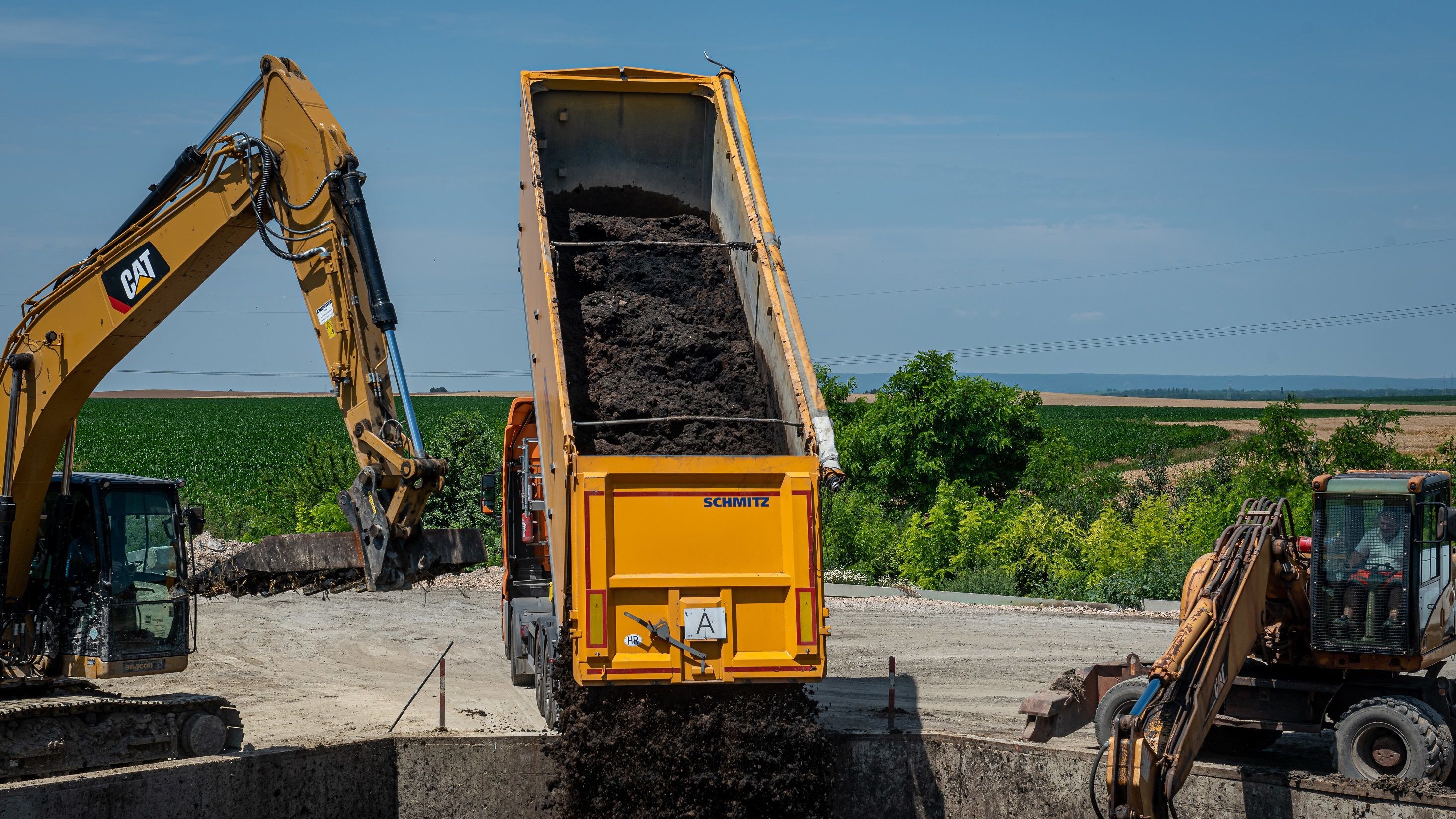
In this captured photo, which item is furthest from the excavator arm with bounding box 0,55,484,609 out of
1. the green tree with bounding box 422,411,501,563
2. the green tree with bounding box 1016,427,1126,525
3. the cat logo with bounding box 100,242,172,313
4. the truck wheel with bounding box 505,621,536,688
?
the green tree with bounding box 1016,427,1126,525

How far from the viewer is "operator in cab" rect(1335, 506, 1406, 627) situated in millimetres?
9734

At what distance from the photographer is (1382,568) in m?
9.82

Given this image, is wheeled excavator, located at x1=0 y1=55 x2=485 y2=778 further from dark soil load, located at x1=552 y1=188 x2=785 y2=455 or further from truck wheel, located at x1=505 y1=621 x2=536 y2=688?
truck wheel, located at x1=505 y1=621 x2=536 y2=688

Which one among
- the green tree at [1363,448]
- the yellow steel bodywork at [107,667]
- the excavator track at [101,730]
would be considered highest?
the green tree at [1363,448]

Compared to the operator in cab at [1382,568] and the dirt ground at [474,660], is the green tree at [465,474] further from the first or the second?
the operator in cab at [1382,568]

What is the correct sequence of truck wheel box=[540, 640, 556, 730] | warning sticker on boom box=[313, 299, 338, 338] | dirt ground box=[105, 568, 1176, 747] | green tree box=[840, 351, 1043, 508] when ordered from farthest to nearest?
green tree box=[840, 351, 1043, 508], dirt ground box=[105, 568, 1176, 747], truck wheel box=[540, 640, 556, 730], warning sticker on boom box=[313, 299, 338, 338]

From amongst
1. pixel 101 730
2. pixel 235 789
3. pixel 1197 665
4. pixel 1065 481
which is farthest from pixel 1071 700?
pixel 1065 481

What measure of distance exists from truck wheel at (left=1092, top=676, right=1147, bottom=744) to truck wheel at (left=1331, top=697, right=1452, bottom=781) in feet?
4.83

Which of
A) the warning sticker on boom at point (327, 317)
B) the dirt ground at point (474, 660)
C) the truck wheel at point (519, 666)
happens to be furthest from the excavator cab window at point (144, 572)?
the truck wheel at point (519, 666)

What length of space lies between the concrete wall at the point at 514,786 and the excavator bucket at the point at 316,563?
4.53ft

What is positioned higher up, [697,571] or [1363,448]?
[1363,448]

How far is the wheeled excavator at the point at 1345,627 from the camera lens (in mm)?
9188

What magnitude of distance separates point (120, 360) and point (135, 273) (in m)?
0.77

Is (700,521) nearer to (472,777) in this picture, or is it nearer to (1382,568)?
(472,777)
